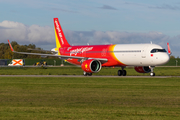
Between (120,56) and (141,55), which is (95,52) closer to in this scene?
(120,56)

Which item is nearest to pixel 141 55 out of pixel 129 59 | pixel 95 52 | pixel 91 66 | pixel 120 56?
pixel 129 59

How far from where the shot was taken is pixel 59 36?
53.1 metres

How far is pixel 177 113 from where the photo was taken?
11906 millimetres

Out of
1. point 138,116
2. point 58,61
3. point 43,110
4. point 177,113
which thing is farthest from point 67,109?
point 58,61

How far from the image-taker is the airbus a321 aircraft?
38.3 metres

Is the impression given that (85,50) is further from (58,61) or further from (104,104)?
(58,61)

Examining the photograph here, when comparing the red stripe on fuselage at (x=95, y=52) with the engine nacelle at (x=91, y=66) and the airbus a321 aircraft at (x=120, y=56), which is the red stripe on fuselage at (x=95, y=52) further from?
the engine nacelle at (x=91, y=66)

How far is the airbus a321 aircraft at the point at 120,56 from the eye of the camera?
126 feet

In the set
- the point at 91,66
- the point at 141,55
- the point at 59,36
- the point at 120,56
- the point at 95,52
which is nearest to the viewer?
the point at 141,55

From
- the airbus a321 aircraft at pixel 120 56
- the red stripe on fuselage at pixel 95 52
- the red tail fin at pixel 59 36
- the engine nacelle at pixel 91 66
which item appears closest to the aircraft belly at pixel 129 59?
the airbus a321 aircraft at pixel 120 56

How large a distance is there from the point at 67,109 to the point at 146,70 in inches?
1239

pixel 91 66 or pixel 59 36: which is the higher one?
pixel 59 36

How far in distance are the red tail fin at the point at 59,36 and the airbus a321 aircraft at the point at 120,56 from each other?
9.85 ft

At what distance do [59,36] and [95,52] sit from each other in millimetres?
10353
